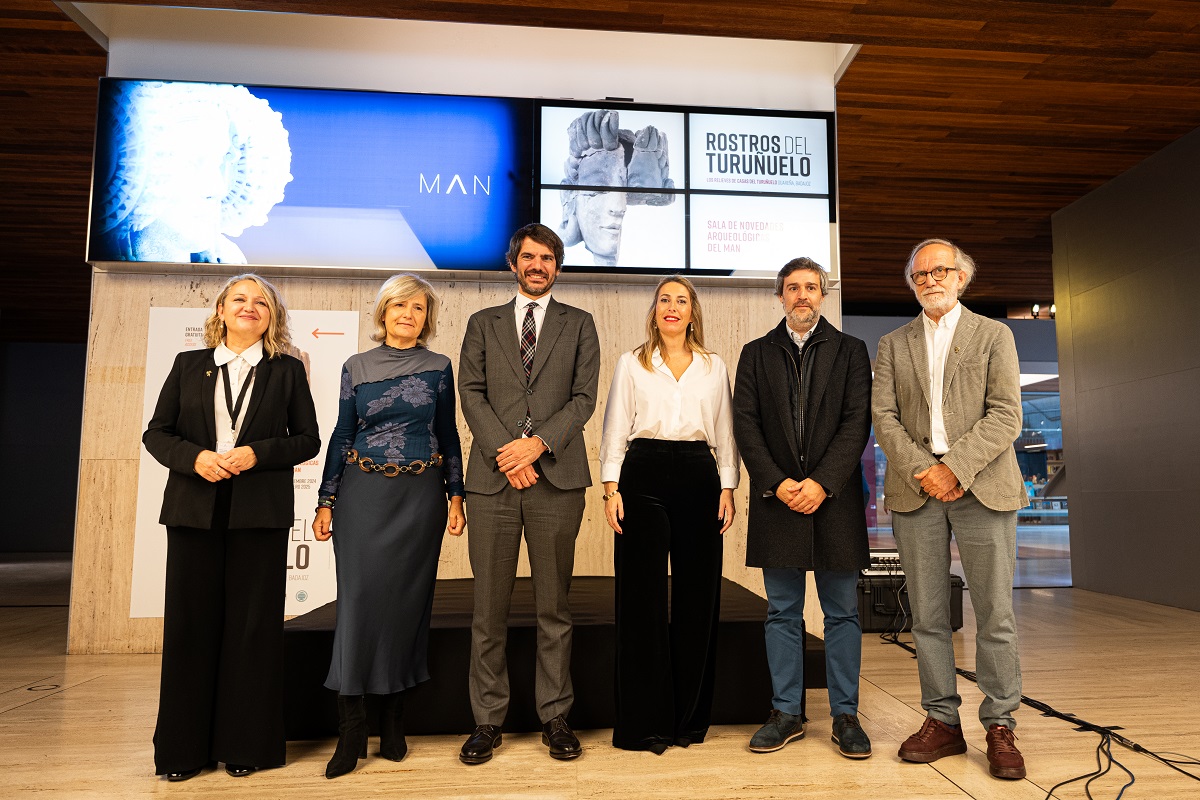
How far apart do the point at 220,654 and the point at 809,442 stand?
80.8 inches

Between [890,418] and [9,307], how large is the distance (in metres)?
12.6

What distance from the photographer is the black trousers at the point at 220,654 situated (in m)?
2.38

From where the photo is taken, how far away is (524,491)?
263 centimetres

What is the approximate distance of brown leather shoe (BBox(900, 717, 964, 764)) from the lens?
253cm

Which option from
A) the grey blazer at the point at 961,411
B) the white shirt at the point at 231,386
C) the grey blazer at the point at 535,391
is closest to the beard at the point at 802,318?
the grey blazer at the point at 961,411

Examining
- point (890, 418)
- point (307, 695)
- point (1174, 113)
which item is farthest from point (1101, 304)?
point (307, 695)

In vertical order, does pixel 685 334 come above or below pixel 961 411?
above

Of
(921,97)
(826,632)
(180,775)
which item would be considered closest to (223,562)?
(180,775)

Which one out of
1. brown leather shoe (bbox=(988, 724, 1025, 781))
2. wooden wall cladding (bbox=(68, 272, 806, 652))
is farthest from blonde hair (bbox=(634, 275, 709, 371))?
wooden wall cladding (bbox=(68, 272, 806, 652))

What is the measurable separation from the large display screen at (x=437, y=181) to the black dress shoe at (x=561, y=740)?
9.01 feet

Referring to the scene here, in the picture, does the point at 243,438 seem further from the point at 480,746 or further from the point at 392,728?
the point at 480,746

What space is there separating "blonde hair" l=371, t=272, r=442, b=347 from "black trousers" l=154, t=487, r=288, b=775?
0.76 metres

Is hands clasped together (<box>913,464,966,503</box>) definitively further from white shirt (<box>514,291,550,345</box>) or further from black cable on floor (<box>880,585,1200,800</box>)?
white shirt (<box>514,291,550,345</box>)

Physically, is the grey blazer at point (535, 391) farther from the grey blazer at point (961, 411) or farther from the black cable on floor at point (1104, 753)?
the black cable on floor at point (1104, 753)
